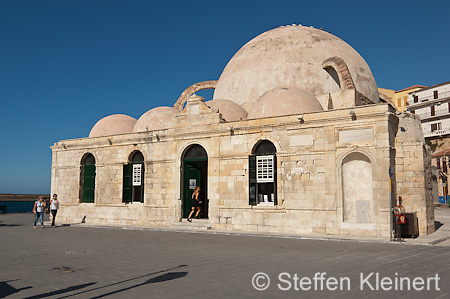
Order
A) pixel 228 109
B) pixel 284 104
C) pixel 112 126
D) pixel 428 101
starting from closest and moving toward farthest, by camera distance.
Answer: pixel 284 104 → pixel 228 109 → pixel 112 126 → pixel 428 101

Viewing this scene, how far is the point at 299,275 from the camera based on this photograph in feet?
23.0

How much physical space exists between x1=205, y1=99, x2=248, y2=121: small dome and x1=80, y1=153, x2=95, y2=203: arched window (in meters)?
7.80

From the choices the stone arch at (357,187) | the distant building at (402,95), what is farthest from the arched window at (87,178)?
the distant building at (402,95)

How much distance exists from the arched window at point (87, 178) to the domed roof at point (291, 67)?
27.5 feet

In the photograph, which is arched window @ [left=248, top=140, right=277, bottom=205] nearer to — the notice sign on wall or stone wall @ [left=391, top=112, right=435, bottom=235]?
stone wall @ [left=391, top=112, right=435, bottom=235]

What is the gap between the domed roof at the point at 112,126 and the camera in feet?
76.9

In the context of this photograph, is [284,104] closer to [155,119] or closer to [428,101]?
[155,119]

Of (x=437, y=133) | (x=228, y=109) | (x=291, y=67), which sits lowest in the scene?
(x=228, y=109)

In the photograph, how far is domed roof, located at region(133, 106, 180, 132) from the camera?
21.0 m

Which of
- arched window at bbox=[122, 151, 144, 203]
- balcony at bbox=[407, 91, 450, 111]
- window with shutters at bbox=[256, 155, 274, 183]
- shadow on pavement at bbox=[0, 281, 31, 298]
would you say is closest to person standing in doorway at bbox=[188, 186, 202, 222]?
window with shutters at bbox=[256, 155, 274, 183]

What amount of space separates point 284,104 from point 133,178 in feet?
28.3

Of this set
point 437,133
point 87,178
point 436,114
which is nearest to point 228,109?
point 87,178

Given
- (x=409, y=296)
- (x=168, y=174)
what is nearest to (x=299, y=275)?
(x=409, y=296)

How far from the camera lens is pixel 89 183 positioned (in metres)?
21.2
